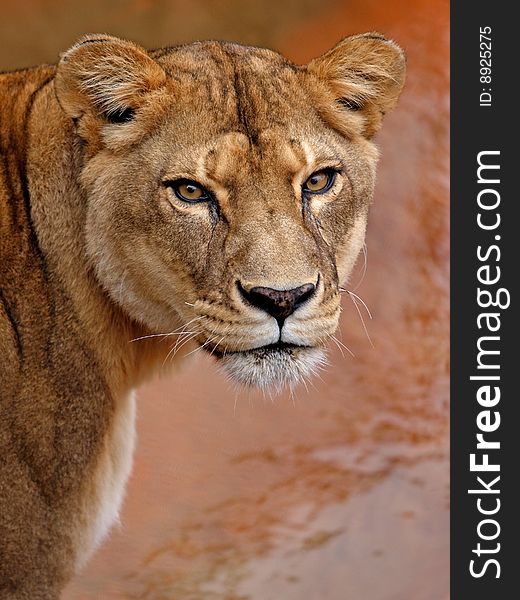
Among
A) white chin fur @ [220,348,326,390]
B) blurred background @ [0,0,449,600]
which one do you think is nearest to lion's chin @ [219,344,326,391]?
white chin fur @ [220,348,326,390]

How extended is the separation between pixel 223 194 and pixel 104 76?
561mm

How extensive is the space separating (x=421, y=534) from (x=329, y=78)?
12.5 ft

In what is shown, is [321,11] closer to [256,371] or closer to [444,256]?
[444,256]

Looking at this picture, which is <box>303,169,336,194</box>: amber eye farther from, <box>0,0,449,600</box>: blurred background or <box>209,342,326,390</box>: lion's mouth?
<box>0,0,449,600</box>: blurred background

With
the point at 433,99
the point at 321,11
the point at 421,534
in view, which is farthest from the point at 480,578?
the point at 321,11

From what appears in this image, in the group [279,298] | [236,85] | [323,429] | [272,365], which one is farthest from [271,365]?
[323,429]

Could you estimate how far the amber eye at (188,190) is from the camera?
376 cm

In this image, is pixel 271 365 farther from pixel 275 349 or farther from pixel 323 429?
pixel 323 429

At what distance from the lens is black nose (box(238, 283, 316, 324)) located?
353 centimetres

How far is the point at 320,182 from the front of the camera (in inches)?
153

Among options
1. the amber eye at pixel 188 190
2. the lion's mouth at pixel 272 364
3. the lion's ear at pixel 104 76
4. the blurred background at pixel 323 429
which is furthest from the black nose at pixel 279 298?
the blurred background at pixel 323 429

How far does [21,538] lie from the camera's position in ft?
13.1

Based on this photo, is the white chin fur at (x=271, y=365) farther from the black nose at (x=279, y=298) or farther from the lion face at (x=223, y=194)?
the black nose at (x=279, y=298)

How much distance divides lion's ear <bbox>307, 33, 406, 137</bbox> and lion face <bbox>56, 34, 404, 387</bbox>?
1 cm
